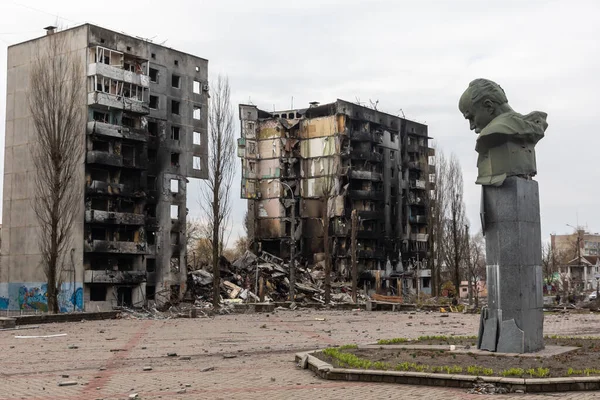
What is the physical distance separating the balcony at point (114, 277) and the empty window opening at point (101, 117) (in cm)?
1163

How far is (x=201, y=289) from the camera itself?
57219 millimetres

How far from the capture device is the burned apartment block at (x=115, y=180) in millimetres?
50719

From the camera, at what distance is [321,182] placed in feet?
235

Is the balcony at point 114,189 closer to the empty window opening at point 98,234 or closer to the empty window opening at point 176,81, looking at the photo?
the empty window opening at point 98,234

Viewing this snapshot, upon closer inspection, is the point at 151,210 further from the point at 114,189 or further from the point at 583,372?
the point at 583,372

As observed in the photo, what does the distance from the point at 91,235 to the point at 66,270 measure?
122 inches

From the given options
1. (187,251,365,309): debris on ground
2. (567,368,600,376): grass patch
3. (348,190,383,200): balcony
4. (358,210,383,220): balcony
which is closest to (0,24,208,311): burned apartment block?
(187,251,365,309): debris on ground

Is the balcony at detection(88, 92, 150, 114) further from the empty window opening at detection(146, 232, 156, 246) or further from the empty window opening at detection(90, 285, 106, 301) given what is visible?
the empty window opening at detection(90, 285, 106, 301)

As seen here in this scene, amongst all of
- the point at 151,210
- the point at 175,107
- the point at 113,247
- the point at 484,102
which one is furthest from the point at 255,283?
the point at 484,102

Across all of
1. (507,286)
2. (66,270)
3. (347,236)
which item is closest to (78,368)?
(507,286)

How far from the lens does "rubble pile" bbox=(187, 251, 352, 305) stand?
5275 cm

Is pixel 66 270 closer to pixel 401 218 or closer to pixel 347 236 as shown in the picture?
pixel 347 236

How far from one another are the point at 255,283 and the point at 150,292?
29.0ft

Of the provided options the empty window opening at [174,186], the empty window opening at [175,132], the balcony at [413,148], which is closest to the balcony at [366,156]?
the balcony at [413,148]
